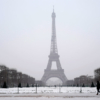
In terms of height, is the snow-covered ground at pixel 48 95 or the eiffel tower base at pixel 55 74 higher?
the eiffel tower base at pixel 55 74

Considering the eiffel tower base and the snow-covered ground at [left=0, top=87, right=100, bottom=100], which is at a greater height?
the eiffel tower base

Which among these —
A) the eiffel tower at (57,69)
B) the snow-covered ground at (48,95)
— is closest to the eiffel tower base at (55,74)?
the eiffel tower at (57,69)

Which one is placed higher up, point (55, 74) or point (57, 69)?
point (57, 69)

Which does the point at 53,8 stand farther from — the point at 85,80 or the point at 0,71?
the point at 0,71

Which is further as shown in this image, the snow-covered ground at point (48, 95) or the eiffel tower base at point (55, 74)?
the eiffel tower base at point (55, 74)

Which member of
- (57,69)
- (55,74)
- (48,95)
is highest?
(57,69)

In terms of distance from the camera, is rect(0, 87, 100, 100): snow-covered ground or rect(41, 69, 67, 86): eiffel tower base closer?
rect(0, 87, 100, 100): snow-covered ground

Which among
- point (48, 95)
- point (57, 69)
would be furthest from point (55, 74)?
point (48, 95)

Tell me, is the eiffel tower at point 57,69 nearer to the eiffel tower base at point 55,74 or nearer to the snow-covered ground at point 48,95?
the eiffel tower base at point 55,74

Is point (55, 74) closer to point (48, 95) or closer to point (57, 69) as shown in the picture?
point (57, 69)

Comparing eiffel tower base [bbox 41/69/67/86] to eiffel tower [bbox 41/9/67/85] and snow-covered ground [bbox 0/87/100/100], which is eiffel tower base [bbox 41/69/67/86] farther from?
snow-covered ground [bbox 0/87/100/100]

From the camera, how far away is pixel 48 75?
3784 inches

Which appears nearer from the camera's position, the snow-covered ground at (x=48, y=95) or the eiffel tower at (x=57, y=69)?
the snow-covered ground at (x=48, y=95)

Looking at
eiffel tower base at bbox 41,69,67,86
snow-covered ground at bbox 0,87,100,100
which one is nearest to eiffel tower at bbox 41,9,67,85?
eiffel tower base at bbox 41,69,67,86
